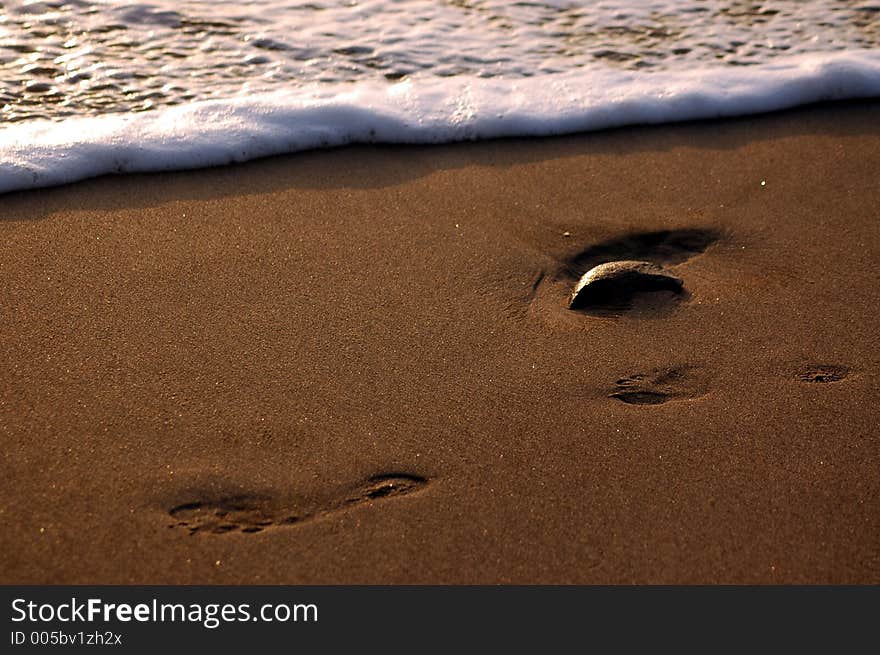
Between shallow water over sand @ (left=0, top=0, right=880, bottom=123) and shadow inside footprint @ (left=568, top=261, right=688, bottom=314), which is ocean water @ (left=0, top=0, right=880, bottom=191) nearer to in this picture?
shallow water over sand @ (left=0, top=0, right=880, bottom=123)

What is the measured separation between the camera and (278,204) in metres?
2.85

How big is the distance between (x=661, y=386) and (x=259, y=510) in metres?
0.96

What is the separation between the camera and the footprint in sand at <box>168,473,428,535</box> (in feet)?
5.85

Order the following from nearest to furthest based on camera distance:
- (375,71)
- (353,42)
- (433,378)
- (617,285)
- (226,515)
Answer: (226,515) → (433,378) → (617,285) → (375,71) → (353,42)

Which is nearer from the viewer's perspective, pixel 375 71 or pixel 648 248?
pixel 648 248

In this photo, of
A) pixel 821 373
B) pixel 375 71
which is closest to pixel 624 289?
pixel 821 373

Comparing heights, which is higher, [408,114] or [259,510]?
[408,114]

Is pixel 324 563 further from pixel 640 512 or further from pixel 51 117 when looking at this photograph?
pixel 51 117

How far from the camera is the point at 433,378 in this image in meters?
2.16

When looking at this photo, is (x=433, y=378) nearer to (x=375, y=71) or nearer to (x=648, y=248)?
(x=648, y=248)

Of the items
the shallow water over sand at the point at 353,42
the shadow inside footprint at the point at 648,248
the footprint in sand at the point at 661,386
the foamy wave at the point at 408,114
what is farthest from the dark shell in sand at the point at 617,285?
the shallow water over sand at the point at 353,42

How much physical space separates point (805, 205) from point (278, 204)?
163cm

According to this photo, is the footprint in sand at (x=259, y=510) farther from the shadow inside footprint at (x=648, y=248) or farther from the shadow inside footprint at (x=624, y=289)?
the shadow inside footprint at (x=648, y=248)
